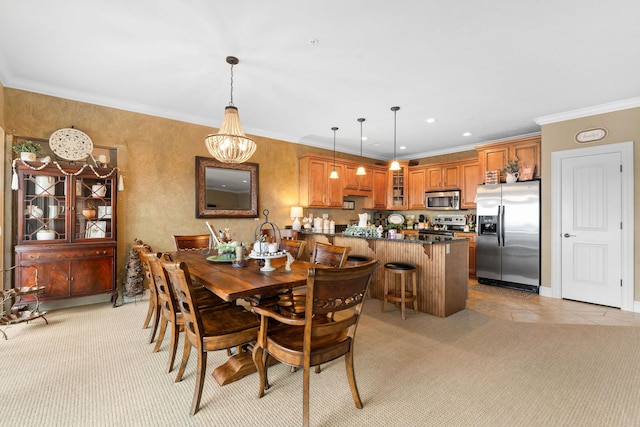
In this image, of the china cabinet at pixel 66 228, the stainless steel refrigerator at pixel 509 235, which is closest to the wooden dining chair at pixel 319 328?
the china cabinet at pixel 66 228

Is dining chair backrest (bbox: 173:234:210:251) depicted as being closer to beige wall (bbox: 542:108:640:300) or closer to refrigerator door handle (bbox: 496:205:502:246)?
refrigerator door handle (bbox: 496:205:502:246)

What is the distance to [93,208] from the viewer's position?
12.5 feet

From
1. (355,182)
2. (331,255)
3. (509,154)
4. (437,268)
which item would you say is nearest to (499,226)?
(509,154)

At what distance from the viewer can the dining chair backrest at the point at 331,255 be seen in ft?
8.64

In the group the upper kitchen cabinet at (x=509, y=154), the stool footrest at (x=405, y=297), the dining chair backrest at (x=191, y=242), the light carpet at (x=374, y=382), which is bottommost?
the light carpet at (x=374, y=382)

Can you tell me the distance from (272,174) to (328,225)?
153 centimetres

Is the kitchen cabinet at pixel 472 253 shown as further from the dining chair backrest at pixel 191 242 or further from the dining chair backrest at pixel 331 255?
the dining chair backrest at pixel 191 242

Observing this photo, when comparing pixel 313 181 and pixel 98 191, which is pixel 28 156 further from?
pixel 313 181

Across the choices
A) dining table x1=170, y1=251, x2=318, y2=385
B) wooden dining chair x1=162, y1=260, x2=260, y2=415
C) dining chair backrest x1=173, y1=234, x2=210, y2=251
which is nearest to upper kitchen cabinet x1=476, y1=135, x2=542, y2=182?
dining table x1=170, y1=251, x2=318, y2=385

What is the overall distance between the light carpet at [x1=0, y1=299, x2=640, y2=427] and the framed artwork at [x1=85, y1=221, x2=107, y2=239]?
1.11 metres

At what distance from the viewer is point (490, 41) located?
2588mm

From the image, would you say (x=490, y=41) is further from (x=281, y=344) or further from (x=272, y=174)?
(x=272, y=174)

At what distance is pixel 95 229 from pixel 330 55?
3616 mm

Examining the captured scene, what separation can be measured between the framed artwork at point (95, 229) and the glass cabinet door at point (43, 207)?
22 cm
